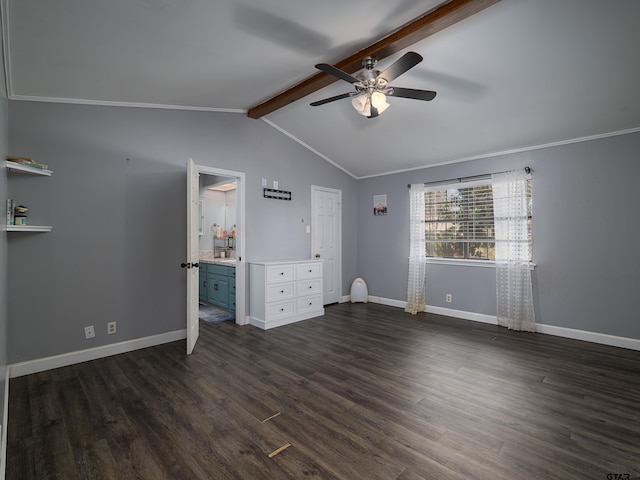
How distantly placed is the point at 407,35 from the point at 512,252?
3.24 m

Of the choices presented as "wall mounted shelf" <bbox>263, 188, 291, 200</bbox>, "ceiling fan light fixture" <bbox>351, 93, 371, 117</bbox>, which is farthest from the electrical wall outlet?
"ceiling fan light fixture" <bbox>351, 93, 371, 117</bbox>

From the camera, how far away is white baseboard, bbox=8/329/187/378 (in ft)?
9.20

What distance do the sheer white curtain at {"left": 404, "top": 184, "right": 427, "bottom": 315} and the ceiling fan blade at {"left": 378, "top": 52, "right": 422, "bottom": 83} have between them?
299 centimetres

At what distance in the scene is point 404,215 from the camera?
5477mm

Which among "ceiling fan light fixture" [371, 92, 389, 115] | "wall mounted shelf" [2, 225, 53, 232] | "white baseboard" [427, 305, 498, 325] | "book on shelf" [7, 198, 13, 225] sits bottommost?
"white baseboard" [427, 305, 498, 325]

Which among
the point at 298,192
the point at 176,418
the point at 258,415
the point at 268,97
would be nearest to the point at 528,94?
the point at 268,97

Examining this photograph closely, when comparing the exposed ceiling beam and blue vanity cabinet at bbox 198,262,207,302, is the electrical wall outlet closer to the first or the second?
blue vanity cabinet at bbox 198,262,207,302

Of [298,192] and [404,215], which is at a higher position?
[298,192]

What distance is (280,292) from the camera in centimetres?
439

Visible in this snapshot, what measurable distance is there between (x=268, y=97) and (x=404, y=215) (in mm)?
3066

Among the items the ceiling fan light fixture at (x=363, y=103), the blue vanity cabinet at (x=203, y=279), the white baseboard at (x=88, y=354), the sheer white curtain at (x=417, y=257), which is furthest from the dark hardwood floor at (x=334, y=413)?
the ceiling fan light fixture at (x=363, y=103)

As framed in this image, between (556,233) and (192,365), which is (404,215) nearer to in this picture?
(556,233)

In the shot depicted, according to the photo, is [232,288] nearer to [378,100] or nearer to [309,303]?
[309,303]

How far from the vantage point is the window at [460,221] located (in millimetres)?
4605
